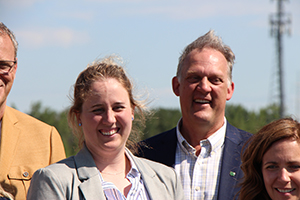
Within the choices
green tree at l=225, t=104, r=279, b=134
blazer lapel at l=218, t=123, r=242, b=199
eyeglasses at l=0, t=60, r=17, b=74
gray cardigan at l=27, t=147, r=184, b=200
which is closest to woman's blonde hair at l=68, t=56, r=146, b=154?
gray cardigan at l=27, t=147, r=184, b=200

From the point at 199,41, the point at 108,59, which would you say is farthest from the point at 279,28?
the point at 108,59

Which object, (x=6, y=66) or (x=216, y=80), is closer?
(x=6, y=66)

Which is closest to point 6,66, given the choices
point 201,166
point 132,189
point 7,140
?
point 7,140

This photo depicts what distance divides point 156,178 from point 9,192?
1203mm

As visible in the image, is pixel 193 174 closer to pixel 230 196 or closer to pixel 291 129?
pixel 230 196

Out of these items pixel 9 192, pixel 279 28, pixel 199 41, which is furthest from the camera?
pixel 279 28

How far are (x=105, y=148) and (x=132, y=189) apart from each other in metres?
0.34

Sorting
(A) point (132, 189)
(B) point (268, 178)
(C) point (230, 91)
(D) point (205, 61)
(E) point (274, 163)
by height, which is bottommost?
(A) point (132, 189)

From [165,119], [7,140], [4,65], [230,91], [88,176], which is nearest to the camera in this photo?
[88,176]

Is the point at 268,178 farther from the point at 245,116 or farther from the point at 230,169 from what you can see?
the point at 245,116

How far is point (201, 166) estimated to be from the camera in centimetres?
352

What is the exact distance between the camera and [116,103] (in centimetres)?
277

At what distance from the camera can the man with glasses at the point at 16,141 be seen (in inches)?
125

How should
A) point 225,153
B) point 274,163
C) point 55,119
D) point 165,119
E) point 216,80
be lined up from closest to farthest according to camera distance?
point 274,163 → point 225,153 → point 216,80 → point 55,119 → point 165,119
